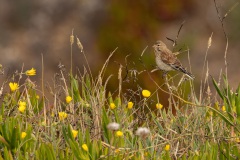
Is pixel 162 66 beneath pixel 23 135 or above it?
above

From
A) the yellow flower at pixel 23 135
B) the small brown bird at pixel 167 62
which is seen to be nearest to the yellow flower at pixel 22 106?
the yellow flower at pixel 23 135

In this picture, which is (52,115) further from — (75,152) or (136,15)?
(136,15)

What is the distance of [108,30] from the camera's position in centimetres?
950

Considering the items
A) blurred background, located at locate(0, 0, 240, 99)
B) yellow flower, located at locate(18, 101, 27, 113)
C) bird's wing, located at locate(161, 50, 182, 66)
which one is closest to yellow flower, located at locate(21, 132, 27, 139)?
yellow flower, located at locate(18, 101, 27, 113)

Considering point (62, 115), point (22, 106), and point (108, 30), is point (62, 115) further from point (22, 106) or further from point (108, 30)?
point (108, 30)

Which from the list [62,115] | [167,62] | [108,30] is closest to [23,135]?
[62,115]

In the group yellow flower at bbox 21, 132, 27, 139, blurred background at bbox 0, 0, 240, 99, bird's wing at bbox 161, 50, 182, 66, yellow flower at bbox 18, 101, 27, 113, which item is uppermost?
blurred background at bbox 0, 0, 240, 99

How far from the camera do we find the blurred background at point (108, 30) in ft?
31.2

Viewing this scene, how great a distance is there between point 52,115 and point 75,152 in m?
0.91

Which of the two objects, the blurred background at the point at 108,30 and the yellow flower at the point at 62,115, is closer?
the yellow flower at the point at 62,115

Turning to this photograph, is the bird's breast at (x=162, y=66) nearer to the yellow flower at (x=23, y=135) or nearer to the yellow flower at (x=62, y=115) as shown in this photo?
the yellow flower at (x=62, y=115)

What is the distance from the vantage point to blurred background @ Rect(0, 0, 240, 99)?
9516mm

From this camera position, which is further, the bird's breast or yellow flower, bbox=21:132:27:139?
the bird's breast

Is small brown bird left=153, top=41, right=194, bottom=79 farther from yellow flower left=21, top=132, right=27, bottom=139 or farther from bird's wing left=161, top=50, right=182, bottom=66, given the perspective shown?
yellow flower left=21, top=132, right=27, bottom=139
